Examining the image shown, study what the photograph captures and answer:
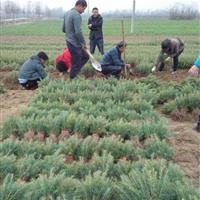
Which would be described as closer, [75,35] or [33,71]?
[75,35]

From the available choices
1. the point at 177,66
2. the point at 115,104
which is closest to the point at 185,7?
the point at 177,66

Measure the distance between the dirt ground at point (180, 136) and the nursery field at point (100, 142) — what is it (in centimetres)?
1

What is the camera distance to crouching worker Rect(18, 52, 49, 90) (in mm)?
9047

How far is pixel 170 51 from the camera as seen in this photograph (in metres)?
9.56

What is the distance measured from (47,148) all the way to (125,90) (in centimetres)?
301

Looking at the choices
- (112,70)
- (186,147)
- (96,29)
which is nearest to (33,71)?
(112,70)

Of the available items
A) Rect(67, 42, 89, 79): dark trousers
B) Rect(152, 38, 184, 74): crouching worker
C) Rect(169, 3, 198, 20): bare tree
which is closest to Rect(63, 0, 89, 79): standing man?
Rect(67, 42, 89, 79): dark trousers

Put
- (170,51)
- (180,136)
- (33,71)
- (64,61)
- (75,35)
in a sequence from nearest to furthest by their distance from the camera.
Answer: (180,136) → (75,35) → (33,71) → (170,51) → (64,61)

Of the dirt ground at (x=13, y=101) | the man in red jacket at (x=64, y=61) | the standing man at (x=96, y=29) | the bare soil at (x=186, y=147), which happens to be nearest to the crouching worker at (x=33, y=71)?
the dirt ground at (x=13, y=101)

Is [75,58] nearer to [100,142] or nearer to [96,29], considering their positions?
[100,142]

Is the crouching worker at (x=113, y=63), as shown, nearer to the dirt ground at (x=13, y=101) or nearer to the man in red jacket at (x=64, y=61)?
the man in red jacket at (x=64, y=61)

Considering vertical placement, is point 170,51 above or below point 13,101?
above

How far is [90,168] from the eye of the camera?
4.19 m

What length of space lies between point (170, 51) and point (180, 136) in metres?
3.92
